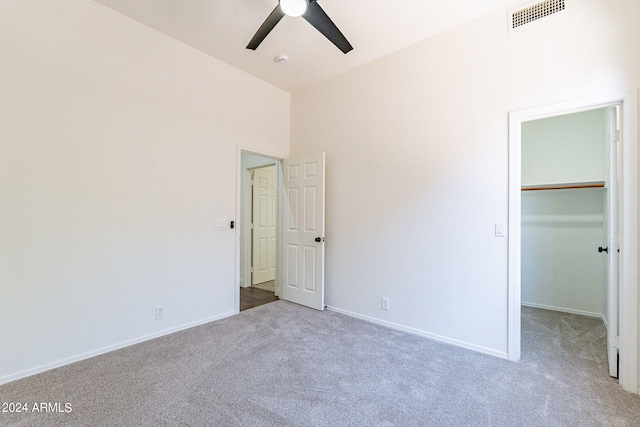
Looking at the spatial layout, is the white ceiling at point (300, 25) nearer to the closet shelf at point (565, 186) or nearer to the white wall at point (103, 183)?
the white wall at point (103, 183)

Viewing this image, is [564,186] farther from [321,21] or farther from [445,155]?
[321,21]

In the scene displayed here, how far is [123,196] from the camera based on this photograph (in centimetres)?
257

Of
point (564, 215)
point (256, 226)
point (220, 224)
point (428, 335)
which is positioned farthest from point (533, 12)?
point (256, 226)

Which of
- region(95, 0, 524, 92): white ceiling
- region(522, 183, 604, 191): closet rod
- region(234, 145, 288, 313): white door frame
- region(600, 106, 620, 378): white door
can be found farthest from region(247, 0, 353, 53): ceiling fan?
region(522, 183, 604, 191): closet rod

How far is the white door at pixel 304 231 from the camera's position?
11.8 feet

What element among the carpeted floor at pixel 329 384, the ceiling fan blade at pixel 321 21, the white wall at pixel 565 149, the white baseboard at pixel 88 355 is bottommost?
the carpeted floor at pixel 329 384

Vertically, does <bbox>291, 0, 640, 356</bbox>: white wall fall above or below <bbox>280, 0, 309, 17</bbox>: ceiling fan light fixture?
below

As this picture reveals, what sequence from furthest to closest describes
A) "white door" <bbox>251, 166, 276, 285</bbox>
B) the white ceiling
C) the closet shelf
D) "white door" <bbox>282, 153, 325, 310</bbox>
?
"white door" <bbox>251, 166, 276, 285</bbox>
"white door" <bbox>282, 153, 325, 310</bbox>
the closet shelf
the white ceiling

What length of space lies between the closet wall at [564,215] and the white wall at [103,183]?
156 inches

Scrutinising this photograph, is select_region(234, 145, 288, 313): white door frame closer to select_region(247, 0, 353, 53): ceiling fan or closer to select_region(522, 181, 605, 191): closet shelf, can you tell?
select_region(247, 0, 353, 53): ceiling fan

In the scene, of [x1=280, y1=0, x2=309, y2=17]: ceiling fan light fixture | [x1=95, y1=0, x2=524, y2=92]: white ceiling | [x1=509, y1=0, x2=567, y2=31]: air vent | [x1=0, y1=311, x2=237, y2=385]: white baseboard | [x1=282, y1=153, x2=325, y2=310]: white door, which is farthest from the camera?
[x1=282, y1=153, x2=325, y2=310]: white door

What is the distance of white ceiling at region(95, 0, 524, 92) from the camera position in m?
2.40

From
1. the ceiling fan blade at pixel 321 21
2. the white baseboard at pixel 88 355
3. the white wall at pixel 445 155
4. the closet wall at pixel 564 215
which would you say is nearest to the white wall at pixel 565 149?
the closet wall at pixel 564 215

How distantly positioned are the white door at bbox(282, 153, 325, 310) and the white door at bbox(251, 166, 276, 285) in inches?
42.7
